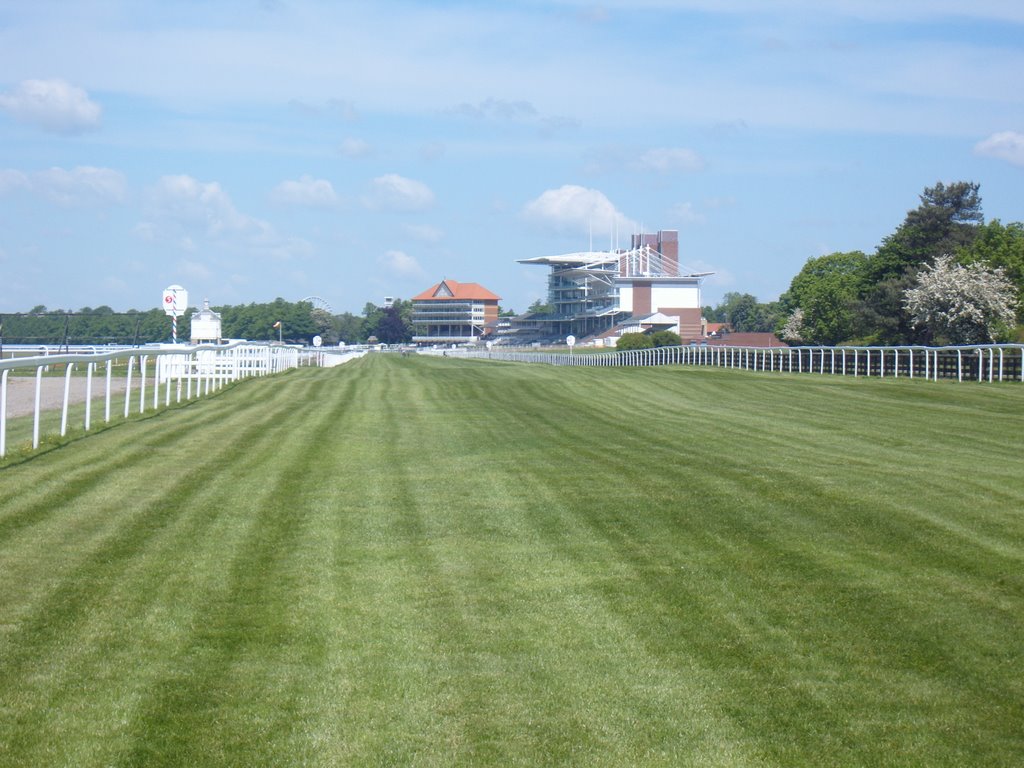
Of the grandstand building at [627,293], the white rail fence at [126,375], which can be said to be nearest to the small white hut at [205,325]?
the white rail fence at [126,375]

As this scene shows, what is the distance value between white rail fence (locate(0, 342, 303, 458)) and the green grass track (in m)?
1.31

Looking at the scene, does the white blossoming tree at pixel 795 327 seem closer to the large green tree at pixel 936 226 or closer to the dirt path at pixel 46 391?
the large green tree at pixel 936 226

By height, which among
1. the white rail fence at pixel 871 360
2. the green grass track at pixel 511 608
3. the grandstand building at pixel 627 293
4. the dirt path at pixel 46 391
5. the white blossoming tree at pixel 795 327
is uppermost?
the grandstand building at pixel 627 293

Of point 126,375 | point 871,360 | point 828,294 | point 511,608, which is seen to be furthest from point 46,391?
point 828,294

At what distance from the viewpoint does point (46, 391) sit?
1984 centimetres

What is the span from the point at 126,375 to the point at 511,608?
1722 centimetres

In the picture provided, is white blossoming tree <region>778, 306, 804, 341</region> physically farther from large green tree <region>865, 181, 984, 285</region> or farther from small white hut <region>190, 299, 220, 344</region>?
small white hut <region>190, 299, 220, 344</region>

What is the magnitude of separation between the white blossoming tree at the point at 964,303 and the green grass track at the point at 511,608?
6681cm

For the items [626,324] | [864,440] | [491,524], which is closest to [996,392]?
[864,440]

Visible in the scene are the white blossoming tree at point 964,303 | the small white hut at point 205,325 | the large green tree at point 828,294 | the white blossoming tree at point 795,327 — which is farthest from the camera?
the white blossoming tree at point 795,327

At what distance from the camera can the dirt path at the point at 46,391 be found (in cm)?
1656

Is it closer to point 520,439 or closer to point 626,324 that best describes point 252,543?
point 520,439

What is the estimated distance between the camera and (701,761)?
491 centimetres

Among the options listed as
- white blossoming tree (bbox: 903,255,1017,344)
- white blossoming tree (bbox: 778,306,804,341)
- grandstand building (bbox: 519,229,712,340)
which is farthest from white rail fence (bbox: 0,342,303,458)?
grandstand building (bbox: 519,229,712,340)
